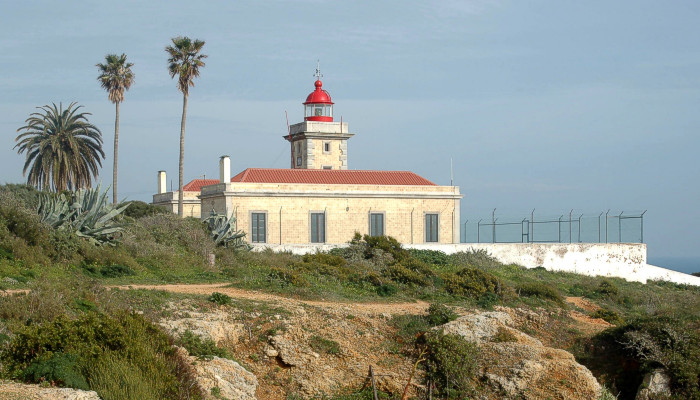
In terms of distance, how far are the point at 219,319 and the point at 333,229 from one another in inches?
862

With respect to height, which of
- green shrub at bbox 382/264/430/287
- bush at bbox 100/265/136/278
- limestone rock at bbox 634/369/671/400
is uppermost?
bush at bbox 100/265/136/278

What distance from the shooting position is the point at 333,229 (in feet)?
121

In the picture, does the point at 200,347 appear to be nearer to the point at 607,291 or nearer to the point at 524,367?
the point at 524,367

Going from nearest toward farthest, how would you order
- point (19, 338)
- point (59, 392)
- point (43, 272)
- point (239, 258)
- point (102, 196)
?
point (59, 392)
point (19, 338)
point (43, 272)
point (102, 196)
point (239, 258)

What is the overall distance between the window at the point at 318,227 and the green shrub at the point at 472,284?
43.5ft

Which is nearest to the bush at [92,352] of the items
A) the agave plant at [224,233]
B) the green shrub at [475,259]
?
the agave plant at [224,233]

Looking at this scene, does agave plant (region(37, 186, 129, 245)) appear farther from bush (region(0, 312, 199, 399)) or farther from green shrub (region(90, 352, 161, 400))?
green shrub (region(90, 352, 161, 400))

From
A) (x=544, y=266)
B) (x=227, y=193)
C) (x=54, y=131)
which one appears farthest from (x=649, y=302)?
(x=54, y=131)

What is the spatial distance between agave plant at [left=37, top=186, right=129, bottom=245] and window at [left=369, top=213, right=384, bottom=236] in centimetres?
1700

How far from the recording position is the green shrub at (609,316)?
21011mm

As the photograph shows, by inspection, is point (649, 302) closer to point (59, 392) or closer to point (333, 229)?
point (333, 229)

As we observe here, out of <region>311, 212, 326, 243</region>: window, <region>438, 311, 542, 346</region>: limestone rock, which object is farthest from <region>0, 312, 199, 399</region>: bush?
<region>311, 212, 326, 243</region>: window

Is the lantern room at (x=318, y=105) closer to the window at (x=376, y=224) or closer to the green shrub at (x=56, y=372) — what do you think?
the window at (x=376, y=224)

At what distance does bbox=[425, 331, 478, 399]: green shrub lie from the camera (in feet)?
47.8
